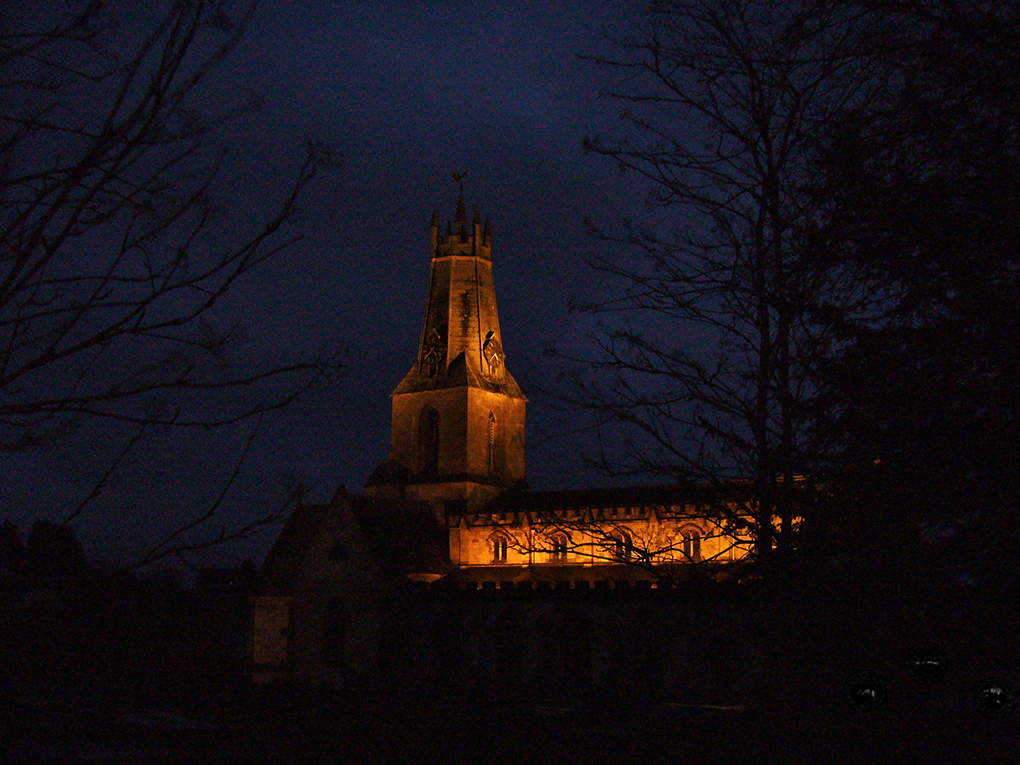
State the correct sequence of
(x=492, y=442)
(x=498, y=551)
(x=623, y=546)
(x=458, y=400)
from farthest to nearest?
(x=492, y=442) → (x=458, y=400) → (x=498, y=551) → (x=623, y=546)

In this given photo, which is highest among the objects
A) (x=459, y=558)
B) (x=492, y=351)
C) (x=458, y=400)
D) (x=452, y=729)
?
(x=492, y=351)

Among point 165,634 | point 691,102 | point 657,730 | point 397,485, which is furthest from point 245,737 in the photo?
point 397,485

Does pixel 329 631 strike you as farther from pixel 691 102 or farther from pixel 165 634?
pixel 165 634

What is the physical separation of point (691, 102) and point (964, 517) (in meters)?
5.67

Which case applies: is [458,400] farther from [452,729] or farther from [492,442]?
A: [452,729]

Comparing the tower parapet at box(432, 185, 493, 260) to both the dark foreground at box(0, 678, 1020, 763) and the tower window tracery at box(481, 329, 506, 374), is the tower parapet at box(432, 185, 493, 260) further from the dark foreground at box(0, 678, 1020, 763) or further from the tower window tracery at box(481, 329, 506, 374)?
the dark foreground at box(0, 678, 1020, 763)

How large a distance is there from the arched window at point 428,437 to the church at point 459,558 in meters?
0.09

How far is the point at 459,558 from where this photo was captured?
66125 mm

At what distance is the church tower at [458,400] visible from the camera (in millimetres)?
70938

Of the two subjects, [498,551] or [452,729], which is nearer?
[452,729]

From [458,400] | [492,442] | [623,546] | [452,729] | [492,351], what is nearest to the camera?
[623,546]

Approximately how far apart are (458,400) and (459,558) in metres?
10.9

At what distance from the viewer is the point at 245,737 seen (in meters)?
28.5

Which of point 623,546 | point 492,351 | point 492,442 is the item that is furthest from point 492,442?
point 623,546
